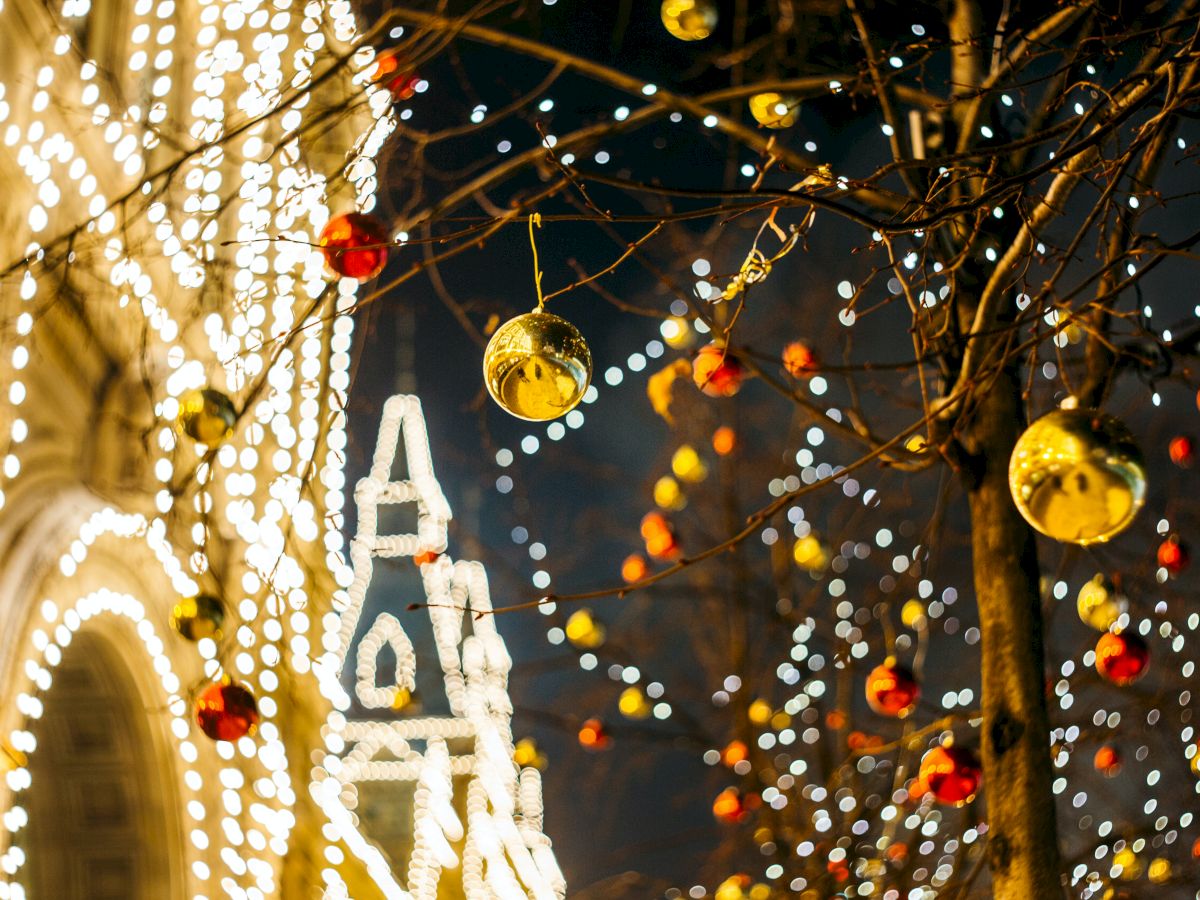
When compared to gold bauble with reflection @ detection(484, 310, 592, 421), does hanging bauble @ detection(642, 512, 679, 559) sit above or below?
above

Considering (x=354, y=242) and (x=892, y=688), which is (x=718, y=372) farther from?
(x=354, y=242)

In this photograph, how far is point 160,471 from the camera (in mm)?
5461

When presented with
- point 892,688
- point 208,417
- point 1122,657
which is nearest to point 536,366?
point 208,417

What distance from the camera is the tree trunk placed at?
2844mm

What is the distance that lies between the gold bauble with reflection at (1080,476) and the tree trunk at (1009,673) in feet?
2.57

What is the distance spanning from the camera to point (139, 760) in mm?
5844

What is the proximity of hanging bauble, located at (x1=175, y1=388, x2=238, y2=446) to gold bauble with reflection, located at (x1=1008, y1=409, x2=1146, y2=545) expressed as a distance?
2156 mm

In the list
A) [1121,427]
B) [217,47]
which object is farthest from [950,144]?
[217,47]

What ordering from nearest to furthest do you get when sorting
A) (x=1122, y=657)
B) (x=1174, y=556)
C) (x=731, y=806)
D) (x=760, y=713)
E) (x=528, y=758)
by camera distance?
(x=1122, y=657), (x=1174, y=556), (x=731, y=806), (x=760, y=713), (x=528, y=758)

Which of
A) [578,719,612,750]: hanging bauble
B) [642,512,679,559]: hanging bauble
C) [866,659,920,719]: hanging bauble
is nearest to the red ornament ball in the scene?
[866,659,920,719]: hanging bauble

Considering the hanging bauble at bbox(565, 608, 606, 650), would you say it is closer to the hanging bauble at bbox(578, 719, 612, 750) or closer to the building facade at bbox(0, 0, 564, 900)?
the hanging bauble at bbox(578, 719, 612, 750)

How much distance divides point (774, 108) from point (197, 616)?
7.66 feet

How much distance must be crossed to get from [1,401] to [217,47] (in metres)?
2.02

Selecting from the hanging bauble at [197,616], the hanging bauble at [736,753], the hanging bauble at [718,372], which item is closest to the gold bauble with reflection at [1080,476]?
the hanging bauble at [718,372]
